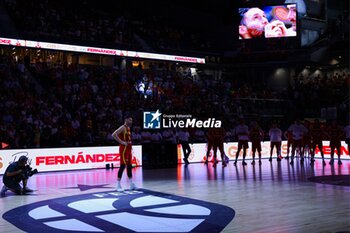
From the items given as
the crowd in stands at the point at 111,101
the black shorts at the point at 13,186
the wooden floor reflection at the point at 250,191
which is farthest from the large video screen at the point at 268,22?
the black shorts at the point at 13,186

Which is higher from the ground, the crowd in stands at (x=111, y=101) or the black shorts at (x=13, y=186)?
the crowd in stands at (x=111, y=101)

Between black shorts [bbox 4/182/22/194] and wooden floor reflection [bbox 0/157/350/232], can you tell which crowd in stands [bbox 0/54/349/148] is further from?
black shorts [bbox 4/182/22/194]

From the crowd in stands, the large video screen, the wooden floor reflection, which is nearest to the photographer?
the wooden floor reflection

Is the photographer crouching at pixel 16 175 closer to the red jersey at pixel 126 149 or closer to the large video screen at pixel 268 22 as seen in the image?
the red jersey at pixel 126 149

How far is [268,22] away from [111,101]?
59.3 ft

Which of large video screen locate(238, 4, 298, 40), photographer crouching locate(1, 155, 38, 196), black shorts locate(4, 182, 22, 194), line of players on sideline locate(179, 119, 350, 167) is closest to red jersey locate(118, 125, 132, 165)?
photographer crouching locate(1, 155, 38, 196)

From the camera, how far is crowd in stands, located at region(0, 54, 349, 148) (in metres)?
19.7

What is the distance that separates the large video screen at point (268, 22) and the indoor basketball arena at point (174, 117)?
8cm

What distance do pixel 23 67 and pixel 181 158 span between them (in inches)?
373

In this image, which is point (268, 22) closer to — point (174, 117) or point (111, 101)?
point (174, 117)

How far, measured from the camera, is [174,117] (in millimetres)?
23062

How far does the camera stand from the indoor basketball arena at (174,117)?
8883mm

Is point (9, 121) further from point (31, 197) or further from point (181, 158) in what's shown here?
point (31, 197)

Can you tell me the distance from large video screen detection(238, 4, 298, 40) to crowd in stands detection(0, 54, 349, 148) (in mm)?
5049
